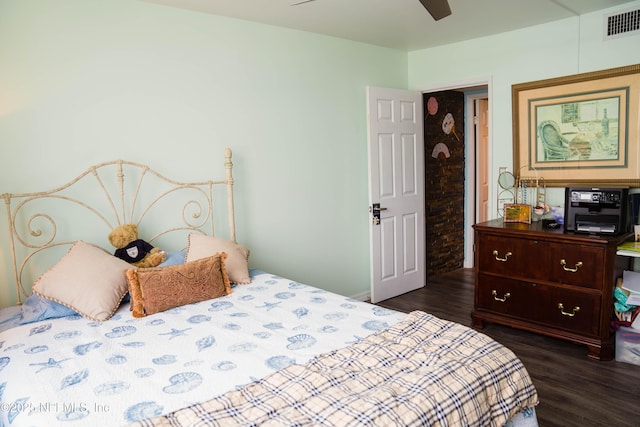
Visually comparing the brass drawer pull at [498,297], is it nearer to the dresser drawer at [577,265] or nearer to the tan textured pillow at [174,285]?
the dresser drawer at [577,265]

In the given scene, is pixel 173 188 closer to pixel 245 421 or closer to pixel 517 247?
pixel 245 421

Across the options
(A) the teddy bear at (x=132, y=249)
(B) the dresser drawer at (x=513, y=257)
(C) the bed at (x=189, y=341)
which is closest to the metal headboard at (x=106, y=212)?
(C) the bed at (x=189, y=341)

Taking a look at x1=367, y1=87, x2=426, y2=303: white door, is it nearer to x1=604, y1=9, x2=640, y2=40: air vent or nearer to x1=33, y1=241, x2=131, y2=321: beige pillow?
x1=604, y1=9, x2=640, y2=40: air vent

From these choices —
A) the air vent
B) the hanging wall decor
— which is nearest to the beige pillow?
the air vent

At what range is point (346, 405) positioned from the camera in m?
1.33

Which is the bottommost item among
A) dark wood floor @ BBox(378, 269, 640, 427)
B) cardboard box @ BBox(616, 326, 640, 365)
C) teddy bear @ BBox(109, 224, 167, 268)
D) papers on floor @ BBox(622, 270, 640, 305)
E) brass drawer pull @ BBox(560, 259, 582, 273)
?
dark wood floor @ BBox(378, 269, 640, 427)

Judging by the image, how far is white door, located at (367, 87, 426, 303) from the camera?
13.4ft

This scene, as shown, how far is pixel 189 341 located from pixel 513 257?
2447 mm

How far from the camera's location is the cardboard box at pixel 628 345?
9.25ft

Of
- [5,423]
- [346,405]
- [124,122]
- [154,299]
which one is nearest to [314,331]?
[346,405]

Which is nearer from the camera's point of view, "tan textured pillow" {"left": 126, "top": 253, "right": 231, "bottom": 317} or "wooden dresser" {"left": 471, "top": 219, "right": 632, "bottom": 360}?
"tan textured pillow" {"left": 126, "top": 253, "right": 231, "bottom": 317}

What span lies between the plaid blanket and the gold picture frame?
6.60 feet

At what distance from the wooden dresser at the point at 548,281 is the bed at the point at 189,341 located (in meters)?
1.53

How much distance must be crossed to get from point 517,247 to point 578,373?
92 cm
